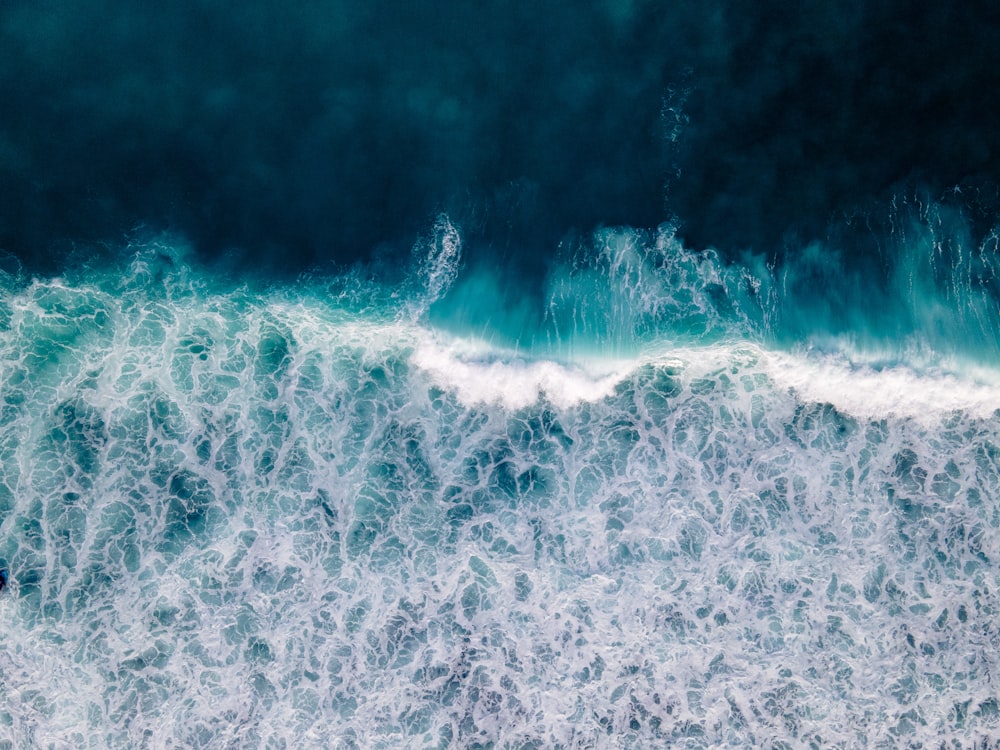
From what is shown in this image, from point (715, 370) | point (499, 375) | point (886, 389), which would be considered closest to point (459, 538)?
point (499, 375)

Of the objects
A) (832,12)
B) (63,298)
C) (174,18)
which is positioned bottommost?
(63,298)

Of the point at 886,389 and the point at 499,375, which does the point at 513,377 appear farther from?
the point at 886,389

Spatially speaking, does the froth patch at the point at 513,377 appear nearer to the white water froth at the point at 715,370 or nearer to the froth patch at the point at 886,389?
the white water froth at the point at 715,370

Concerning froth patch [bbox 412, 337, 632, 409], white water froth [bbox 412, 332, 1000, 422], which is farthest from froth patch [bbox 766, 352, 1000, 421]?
froth patch [bbox 412, 337, 632, 409]

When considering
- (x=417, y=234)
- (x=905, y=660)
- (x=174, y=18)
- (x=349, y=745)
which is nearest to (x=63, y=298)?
(x=174, y=18)

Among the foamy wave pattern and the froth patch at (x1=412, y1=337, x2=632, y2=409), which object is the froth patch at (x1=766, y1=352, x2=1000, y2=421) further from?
the froth patch at (x1=412, y1=337, x2=632, y2=409)

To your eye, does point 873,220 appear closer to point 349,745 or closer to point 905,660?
point 905,660

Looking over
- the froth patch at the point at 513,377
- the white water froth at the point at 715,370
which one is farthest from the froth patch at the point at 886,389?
the froth patch at the point at 513,377
